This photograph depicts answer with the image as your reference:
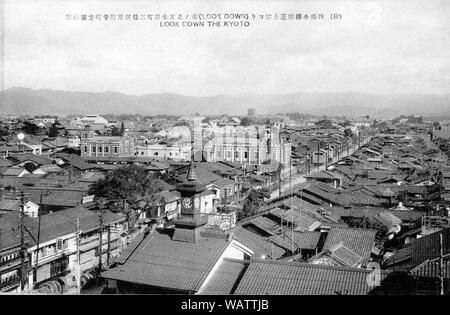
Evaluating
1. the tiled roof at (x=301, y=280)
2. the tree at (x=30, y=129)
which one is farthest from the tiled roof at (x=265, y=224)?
the tree at (x=30, y=129)

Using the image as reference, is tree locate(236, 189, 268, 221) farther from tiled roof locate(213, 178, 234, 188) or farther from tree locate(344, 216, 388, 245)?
tree locate(344, 216, 388, 245)

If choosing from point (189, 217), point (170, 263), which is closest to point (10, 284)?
point (170, 263)

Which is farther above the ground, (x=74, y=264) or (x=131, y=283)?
(x=131, y=283)

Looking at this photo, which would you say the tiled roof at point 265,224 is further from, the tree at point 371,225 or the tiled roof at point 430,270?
the tiled roof at point 430,270

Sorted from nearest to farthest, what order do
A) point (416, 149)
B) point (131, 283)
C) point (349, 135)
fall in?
point (131, 283) < point (416, 149) < point (349, 135)

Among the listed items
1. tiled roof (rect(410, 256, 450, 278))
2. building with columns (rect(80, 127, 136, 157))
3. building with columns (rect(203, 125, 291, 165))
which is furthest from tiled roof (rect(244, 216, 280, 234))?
building with columns (rect(80, 127, 136, 157))

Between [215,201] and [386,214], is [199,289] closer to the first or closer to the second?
[386,214]

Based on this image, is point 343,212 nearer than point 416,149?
Yes
